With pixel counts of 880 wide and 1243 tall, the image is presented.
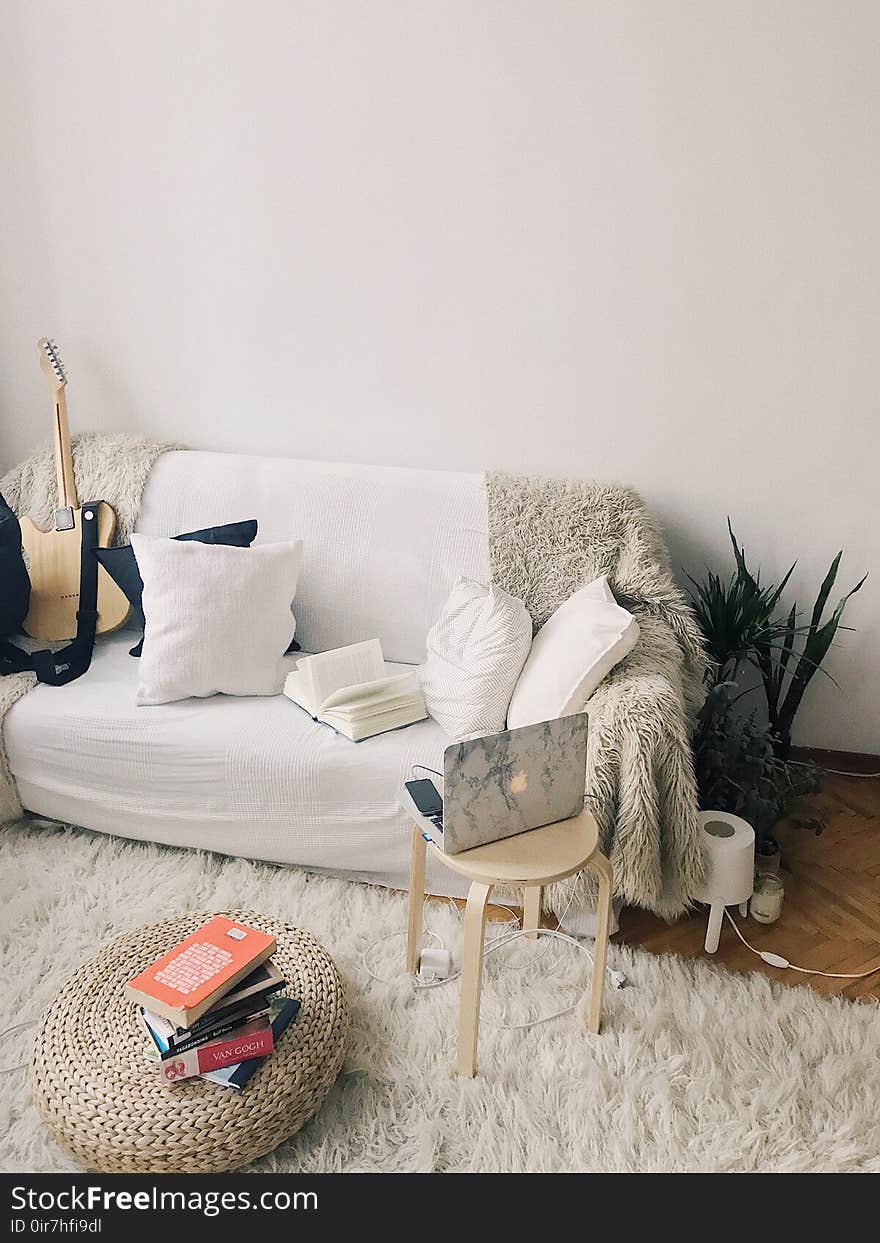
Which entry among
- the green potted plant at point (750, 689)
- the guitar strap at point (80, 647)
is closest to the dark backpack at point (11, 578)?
the guitar strap at point (80, 647)

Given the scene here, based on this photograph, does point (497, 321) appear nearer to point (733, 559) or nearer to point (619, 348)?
point (619, 348)

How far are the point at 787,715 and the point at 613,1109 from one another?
1.31m

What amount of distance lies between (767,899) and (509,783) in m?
0.85

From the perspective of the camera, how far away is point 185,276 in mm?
2988

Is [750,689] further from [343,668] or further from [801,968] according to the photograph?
[343,668]

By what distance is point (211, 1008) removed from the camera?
1.63m

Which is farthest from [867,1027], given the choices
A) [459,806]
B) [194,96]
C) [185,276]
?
[194,96]

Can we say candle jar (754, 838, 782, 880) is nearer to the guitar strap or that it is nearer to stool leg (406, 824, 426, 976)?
stool leg (406, 824, 426, 976)

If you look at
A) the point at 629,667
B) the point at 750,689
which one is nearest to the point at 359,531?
the point at 629,667

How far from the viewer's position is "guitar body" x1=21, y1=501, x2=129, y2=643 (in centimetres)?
279

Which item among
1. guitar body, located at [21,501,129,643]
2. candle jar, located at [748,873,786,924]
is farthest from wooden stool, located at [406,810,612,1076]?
guitar body, located at [21,501,129,643]

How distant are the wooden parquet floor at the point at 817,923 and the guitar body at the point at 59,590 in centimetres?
159

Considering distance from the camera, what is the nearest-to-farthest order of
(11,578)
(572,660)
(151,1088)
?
(151,1088)
(572,660)
(11,578)

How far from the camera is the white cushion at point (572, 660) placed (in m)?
2.21
